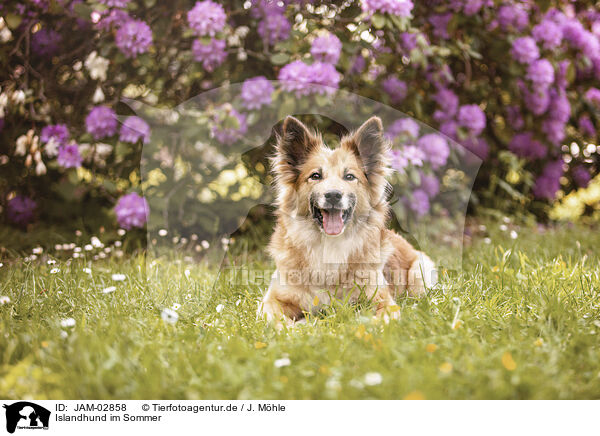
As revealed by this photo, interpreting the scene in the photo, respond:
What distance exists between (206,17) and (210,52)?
0.83 feet

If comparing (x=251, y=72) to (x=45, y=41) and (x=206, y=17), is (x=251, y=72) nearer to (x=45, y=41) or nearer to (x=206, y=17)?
(x=206, y=17)

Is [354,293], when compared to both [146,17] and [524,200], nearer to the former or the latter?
[146,17]

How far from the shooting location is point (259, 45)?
3.61 m

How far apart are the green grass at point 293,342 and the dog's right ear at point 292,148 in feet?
2.63

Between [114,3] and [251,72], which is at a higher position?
[114,3]

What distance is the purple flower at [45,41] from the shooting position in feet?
12.5

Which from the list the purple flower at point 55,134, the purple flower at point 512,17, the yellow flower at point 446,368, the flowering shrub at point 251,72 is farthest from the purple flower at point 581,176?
the purple flower at point 55,134

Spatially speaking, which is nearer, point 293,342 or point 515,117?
point 293,342

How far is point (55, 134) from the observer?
383 cm

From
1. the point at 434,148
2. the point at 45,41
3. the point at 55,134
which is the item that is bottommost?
the point at 55,134

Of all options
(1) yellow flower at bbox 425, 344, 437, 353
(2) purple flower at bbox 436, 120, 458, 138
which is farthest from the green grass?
(2) purple flower at bbox 436, 120, 458, 138

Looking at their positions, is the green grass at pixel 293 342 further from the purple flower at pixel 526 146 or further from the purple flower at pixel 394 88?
the purple flower at pixel 526 146

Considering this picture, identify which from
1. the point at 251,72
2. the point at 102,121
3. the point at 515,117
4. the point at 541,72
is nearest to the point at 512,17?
the point at 541,72
